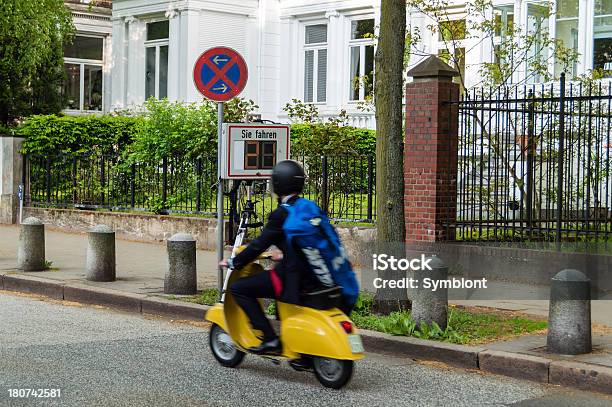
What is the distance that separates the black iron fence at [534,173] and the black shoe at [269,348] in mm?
6226

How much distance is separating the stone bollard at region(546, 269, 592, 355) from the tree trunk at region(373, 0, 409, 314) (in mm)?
2369

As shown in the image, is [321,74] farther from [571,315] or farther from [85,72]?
[571,315]

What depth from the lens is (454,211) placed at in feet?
47.0

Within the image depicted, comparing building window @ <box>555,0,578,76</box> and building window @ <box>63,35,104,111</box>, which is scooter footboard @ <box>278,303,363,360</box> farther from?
building window @ <box>63,35,104,111</box>

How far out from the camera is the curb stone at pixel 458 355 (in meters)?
8.39

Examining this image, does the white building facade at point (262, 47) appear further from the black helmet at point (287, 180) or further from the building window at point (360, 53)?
the black helmet at point (287, 180)

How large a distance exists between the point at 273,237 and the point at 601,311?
511 centimetres

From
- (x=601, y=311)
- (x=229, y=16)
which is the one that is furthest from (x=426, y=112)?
(x=229, y=16)

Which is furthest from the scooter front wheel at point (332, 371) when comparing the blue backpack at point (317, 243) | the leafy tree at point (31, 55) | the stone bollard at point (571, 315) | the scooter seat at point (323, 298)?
the leafy tree at point (31, 55)

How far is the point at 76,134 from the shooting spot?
2311cm

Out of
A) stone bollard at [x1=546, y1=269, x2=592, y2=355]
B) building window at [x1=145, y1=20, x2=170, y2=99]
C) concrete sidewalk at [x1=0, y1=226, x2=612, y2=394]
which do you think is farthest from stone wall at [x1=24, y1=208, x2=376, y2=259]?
building window at [x1=145, y1=20, x2=170, y2=99]

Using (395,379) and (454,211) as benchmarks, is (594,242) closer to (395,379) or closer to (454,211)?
(454,211)

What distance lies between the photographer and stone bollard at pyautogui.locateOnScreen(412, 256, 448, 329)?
9.80 metres

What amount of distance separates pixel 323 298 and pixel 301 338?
36 cm
